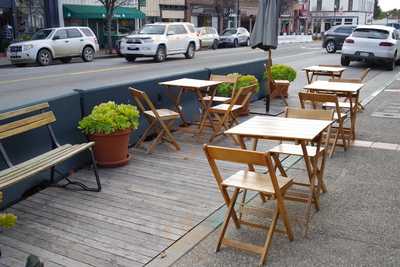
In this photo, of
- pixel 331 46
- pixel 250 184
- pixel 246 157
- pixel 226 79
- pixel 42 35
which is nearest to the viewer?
pixel 246 157

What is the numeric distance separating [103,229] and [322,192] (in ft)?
8.53

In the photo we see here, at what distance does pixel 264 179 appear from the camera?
4.25 m

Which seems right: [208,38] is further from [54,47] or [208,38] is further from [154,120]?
[154,120]

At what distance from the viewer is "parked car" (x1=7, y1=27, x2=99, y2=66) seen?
21047mm

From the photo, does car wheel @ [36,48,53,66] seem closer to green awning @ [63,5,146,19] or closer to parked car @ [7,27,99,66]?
parked car @ [7,27,99,66]

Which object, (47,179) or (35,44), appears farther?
(35,44)

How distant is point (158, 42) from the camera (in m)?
23.3

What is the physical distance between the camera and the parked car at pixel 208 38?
34.9m

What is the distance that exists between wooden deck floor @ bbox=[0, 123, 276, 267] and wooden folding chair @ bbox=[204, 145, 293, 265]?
25.2 inches

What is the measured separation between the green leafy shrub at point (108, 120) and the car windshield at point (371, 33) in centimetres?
1556

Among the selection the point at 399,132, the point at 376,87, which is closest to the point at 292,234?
the point at 399,132

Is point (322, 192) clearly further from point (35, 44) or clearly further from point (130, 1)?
point (130, 1)

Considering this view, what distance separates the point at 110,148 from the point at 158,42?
58.1 feet

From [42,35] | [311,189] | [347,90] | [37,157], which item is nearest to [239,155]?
[311,189]
